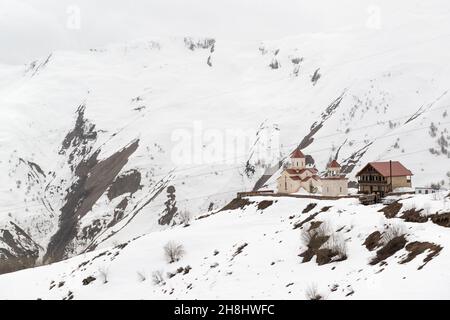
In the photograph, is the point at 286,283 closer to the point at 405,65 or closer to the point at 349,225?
the point at 349,225

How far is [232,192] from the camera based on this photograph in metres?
146

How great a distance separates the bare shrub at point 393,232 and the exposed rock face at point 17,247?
129269 mm

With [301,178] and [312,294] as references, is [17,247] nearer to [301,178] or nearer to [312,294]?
[301,178]

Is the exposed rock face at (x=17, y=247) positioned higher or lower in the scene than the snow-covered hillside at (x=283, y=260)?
lower

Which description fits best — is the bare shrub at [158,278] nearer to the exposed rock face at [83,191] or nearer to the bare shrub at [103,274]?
the bare shrub at [103,274]

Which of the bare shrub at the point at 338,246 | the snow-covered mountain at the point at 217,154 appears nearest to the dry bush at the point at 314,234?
the bare shrub at the point at 338,246

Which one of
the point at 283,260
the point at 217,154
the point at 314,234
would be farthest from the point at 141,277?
the point at 217,154

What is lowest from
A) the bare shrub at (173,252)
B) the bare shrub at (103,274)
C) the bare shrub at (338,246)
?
the bare shrub at (103,274)

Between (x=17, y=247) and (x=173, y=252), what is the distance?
12227cm

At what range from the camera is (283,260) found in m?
40.6

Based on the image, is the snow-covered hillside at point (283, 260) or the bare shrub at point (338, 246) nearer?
the snow-covered hillside at point (283, 260)

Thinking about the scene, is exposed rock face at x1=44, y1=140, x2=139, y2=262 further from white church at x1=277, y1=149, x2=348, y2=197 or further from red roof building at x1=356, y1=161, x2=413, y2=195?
red roof building at x1=356, y1=161, x2=413, y2=195

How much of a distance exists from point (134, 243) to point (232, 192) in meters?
85.6

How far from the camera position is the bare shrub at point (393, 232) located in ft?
110
